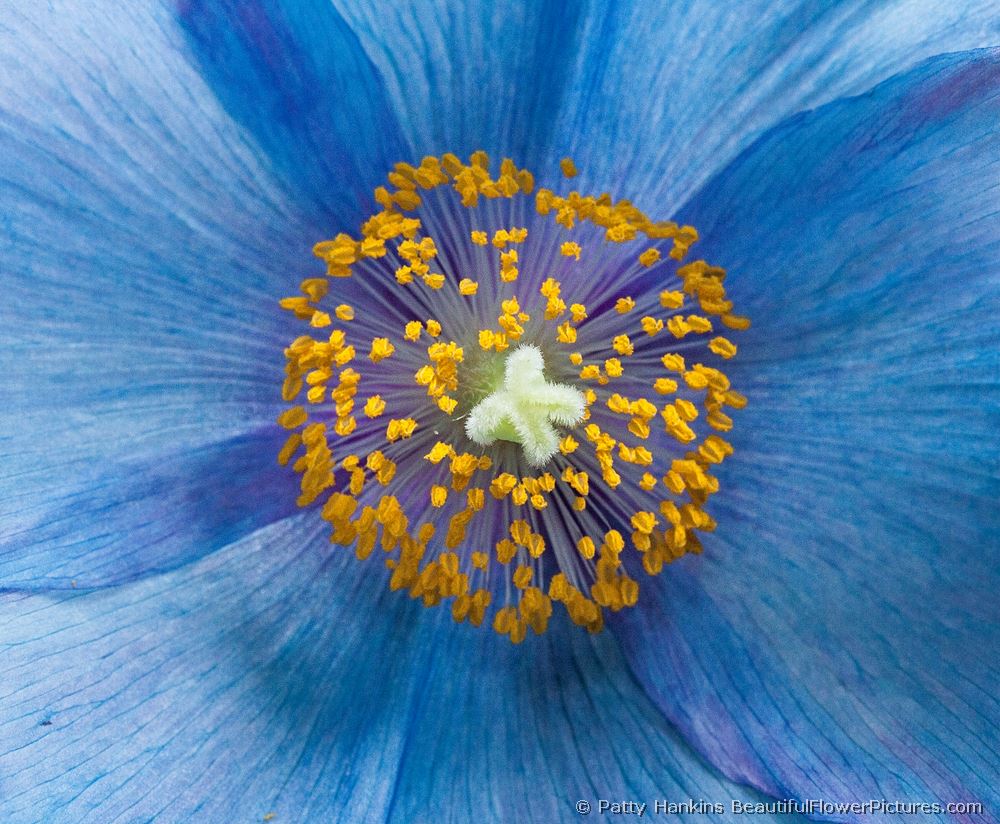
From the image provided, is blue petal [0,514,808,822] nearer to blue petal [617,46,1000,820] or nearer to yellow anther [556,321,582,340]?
blue petal [617,46,1000,820]

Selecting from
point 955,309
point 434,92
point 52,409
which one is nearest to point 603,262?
point 434,92

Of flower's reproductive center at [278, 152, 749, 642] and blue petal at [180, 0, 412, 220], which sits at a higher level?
blue petal at [180, 0, 412, 220]

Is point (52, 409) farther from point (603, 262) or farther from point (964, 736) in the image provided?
point (964, 736)

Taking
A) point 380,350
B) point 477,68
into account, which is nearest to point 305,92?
point 477,68

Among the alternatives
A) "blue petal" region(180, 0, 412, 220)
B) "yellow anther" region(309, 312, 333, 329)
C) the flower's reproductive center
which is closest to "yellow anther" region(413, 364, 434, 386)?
the flower's reproductive center

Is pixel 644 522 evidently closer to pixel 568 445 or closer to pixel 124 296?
pixel 568 445

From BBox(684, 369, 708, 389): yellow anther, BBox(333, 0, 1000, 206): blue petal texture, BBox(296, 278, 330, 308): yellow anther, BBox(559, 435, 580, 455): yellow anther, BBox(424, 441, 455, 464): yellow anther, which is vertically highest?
BBox(333, 0, 1000, 206): blue petal texture
